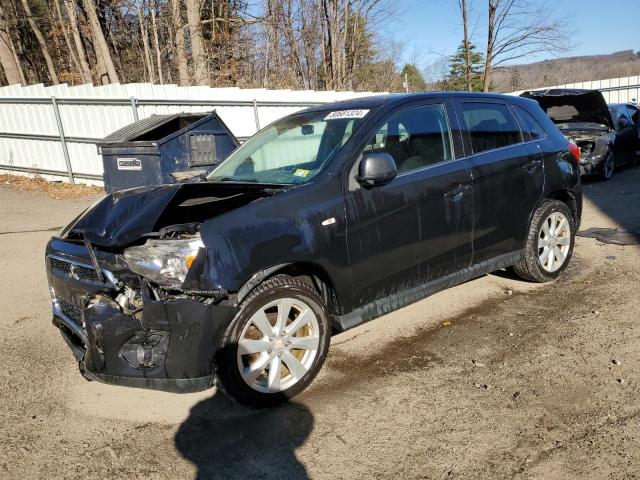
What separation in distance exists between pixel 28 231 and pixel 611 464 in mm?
8415

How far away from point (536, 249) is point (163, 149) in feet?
18.0

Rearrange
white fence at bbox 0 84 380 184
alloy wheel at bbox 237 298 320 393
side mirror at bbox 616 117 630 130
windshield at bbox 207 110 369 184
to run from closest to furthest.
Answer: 1. alloy wheel at bbox 237 298 320 393
2. windshield at bbox 207 110 369 184
3. white fence at bbox 0 84 380 184
4. side mirror at bbox 616 117 630 130

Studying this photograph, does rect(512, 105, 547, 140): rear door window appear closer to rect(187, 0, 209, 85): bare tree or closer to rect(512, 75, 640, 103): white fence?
rect(187, 0, 209, 85): bare tree

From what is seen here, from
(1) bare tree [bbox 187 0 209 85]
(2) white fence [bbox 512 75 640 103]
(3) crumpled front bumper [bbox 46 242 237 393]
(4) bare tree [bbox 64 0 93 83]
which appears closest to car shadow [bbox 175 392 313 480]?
(3) crumpled front bumper [bbox 46 242 237 393]

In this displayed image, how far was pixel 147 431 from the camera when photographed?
3023 mm

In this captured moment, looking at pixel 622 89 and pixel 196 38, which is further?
pixel 622 89

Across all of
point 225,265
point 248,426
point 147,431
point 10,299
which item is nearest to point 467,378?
point 248,426

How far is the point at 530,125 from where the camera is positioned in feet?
16.5

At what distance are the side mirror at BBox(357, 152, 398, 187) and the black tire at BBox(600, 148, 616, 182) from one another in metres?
9.09

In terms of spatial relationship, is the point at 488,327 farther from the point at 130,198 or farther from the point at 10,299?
the point at 10,299

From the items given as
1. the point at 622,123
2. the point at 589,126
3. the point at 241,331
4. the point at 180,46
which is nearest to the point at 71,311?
the point at 241,331

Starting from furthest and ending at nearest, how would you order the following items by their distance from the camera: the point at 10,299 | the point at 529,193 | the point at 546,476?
the point at 10,299
the point at 529,193
the point at 546,476

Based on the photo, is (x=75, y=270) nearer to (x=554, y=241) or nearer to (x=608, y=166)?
(x=554, y=241)

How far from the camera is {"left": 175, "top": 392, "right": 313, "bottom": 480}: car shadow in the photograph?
8.70 feet
